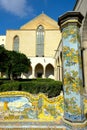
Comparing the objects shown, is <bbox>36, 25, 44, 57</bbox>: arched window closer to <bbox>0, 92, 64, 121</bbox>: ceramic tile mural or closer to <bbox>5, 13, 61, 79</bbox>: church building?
<bbox>5, 13, 61, 79</bbox>: church building

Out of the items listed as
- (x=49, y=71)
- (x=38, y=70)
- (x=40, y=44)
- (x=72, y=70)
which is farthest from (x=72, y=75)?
(x=40, y=44)

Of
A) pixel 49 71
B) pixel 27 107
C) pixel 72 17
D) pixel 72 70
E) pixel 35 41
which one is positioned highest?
pixel 35 41

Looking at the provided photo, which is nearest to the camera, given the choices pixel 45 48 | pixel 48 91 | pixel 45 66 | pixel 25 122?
pixel 25 122

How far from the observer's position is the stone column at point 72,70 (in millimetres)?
4157

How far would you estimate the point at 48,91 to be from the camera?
10.9m

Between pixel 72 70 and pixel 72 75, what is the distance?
14 centimetres

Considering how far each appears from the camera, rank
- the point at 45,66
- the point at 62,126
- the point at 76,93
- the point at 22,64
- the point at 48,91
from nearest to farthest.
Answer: the point at 76,93, the point at 62,126, the point at 48,91, the point at 22,64, the point at 45,66

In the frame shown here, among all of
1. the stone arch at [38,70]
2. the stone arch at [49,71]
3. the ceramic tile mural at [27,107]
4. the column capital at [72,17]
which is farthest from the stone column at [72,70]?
the stone arch at [38,70]

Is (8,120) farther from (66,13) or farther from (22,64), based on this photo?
(22,64)

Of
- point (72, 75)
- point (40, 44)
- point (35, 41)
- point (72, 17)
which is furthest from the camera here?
point (35, 41)

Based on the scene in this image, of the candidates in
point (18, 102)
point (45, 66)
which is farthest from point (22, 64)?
point (18, 102)

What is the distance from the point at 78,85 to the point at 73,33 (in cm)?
147

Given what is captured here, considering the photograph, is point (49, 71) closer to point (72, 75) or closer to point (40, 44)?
point (40, 44)

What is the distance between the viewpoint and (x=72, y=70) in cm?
428
